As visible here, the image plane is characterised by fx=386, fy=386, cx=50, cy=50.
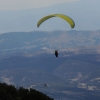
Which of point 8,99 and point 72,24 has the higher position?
point 72,24

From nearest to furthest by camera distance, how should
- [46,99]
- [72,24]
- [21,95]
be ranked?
[72,24], [46,99], [21,95]

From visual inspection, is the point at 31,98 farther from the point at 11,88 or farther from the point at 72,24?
the point at 72,24

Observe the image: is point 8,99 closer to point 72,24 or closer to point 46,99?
point 46,99

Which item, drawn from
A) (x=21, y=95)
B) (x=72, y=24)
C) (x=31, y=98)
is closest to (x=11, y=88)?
(x=21, y=95)

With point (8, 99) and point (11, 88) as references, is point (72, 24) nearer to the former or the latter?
point (8, 99)

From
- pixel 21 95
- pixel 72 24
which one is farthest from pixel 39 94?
pixel 72 24

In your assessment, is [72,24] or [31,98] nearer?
[72,24]

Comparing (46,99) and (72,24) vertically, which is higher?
(72,24)

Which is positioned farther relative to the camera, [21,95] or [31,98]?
[21,95]

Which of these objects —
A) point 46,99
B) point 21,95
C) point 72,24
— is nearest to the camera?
point 72,24
